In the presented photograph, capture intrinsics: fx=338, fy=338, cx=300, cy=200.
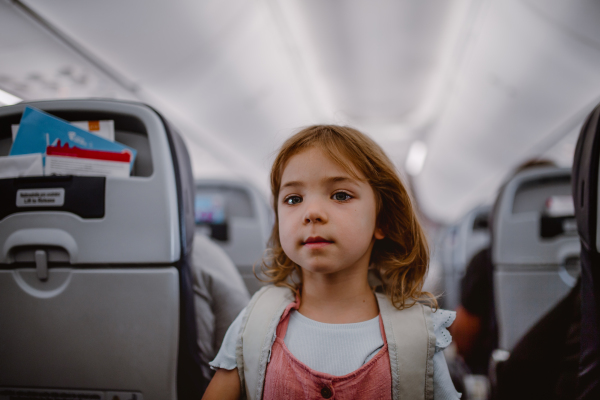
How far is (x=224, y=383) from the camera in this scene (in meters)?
0.94

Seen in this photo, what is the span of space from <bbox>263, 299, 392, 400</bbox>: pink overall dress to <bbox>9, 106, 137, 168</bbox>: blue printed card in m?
0.85

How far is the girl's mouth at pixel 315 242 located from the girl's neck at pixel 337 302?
165 mm

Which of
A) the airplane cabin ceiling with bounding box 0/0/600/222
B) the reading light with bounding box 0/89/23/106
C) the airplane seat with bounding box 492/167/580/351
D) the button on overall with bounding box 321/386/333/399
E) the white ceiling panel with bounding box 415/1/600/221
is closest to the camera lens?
the button on overall with bounding box 321/386/333/399

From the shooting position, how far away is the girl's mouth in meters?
0.87

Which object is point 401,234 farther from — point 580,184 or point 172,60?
point 172,60

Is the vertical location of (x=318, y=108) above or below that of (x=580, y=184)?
above

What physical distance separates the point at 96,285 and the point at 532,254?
2.06 metres

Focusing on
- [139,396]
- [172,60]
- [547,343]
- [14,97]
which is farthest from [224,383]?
[172,60]

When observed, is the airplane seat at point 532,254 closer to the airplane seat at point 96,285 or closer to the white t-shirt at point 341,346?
the white t-shirt at point 341,346

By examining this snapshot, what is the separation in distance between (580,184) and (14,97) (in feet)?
9.30

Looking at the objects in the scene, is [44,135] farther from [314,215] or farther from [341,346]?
[341,346]

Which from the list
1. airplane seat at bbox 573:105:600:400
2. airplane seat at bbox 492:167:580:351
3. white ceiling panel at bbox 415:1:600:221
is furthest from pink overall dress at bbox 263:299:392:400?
white ceiling panel at bbox 415:1:600:221

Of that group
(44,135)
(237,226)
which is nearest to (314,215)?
(44,135)

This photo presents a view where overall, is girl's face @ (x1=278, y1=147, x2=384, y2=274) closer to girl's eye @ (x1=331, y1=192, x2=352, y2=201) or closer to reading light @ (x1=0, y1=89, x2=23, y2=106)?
girl's eye @ (x1=331, y1=192, x2=352, y2=201)
